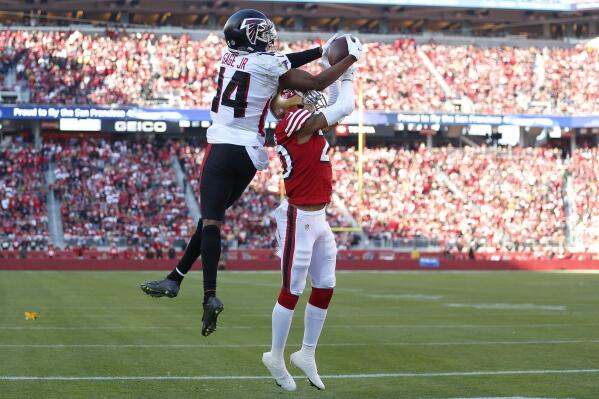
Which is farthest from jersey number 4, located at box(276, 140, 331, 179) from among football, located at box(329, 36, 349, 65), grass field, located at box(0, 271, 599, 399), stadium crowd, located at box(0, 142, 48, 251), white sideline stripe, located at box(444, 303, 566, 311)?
stadium crowd, located at box(0, 142, 48, 251)

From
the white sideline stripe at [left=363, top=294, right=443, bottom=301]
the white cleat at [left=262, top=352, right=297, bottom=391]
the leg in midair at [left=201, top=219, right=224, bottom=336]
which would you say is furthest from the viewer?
the white sideline stripe at [left=363, top=294, right=443, bottom=301]

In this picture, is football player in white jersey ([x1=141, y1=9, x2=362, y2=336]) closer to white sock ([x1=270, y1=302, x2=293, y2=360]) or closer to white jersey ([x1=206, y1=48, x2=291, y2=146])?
white jersey ([x1=206, y1=48, x2=291, y2=146])

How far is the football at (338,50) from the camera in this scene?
8320 millimetres

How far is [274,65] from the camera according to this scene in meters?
7.98

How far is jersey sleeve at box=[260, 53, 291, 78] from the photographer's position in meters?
7.98

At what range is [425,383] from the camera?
9.30 meters

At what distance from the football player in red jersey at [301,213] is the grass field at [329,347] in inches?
13.2

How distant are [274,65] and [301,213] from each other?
1.29m

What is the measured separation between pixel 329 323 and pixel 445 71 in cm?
4139

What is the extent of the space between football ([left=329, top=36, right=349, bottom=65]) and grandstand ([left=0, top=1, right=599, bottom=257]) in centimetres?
3575

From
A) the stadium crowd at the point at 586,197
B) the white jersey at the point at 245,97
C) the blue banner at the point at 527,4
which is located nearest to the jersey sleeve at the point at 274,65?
the white jersey at the point at 245,97

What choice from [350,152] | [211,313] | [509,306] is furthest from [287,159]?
[350,152]

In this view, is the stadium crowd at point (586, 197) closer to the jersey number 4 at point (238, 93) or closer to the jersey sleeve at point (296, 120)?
the jersey sleeve at point (296, 120)

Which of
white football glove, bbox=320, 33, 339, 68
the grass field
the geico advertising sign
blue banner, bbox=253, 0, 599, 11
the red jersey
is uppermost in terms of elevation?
blue banner, bbox=253, 0, 599, 11
